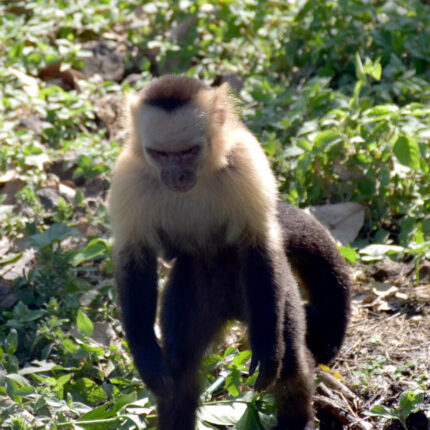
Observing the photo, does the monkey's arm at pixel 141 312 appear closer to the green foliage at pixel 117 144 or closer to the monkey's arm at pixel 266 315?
the green foliage at pixel 117 144

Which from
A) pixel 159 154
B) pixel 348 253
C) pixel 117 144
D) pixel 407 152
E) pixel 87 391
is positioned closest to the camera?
pixel 159 154

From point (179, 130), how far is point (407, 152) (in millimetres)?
1735

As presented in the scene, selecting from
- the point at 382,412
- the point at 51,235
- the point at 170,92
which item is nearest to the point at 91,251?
the point at 51,235

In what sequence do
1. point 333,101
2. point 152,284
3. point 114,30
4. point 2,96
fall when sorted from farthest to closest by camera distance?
point 114,30 < point 2,96 < point 333,101 < point 152,284

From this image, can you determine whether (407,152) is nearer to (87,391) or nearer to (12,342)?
(87,391)

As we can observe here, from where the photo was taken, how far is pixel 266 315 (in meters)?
4.09

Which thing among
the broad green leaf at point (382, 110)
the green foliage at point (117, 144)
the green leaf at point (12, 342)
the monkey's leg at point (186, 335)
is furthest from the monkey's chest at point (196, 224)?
the broad green leaf at point (382, 110)

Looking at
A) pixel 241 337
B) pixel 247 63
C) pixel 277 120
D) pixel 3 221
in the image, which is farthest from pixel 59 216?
pixel 247 63

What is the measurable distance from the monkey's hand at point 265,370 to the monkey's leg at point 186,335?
0.33 metres

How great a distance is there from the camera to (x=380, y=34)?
7.16 m

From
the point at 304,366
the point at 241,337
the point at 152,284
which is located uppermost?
the point at 152,284

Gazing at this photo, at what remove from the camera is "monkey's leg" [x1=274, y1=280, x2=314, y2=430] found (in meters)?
4.25

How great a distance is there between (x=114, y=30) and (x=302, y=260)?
4632mm

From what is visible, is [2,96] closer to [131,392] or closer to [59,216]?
[59,216]
